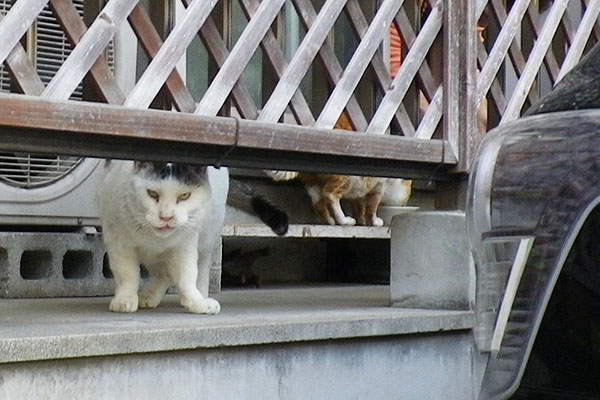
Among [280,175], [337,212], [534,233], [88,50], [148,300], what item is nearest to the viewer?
[534,233]

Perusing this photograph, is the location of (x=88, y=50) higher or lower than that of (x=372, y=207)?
higher

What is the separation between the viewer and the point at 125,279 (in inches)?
163

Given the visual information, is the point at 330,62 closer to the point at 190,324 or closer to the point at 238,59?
the point at 238,59

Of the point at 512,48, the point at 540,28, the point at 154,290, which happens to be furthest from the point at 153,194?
the point at 540,28

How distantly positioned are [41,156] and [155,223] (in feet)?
3.36

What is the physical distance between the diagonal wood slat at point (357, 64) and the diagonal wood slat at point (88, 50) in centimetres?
94

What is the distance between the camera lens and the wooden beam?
327 centimetres

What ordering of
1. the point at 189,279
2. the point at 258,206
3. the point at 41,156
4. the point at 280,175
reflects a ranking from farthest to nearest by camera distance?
the point at 280,175, the point at 258,206, the point at 41,156, the point at 189,279

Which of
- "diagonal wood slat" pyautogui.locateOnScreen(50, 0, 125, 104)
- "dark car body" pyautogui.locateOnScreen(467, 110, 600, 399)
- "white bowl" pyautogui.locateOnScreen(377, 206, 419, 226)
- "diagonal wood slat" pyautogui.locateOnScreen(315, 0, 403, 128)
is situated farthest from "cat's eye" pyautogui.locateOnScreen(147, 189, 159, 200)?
"white bowl" pyautogui.locateOnScreen(377, 206, 419, 226)

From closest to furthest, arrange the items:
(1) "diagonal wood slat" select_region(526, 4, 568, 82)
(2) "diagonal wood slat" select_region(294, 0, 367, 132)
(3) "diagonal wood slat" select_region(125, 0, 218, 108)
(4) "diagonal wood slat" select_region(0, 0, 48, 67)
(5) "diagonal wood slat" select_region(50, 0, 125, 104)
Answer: (4) "diagonal wood slat" select_region(0, 0, 48, 67) < (5) "diagonal wood slat" select_region(50, 0, 125, 104) < (3) "diagonal wood slat" select_region(125, 0, 218, 108) < (2) "diagonal wood slat" select_region(294, 0, 367, 132) < (1) "diagonal wood slat" select_region(526, 4, 568, 82)

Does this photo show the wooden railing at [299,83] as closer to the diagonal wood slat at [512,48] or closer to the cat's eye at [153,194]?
the diagonal wood slat at [512,48]

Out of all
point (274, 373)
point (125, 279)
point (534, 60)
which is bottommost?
point (274, 373)

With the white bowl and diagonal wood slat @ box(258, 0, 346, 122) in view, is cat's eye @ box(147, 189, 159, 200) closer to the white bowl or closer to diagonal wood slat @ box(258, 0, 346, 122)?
diagonal wood slat @ box(258, 0, 346, 122)

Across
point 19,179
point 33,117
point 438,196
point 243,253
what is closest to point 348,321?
point 438,196
